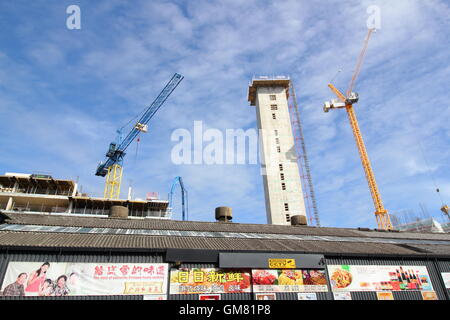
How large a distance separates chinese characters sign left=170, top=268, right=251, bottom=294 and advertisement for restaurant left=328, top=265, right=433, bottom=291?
7.22 meters

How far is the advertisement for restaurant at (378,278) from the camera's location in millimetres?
21156

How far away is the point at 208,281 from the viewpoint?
19016mm

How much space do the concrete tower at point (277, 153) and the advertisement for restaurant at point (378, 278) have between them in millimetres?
44799

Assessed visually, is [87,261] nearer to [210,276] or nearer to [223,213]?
[210,276]

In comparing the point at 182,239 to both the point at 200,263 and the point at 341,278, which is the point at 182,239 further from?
the point at 341,278

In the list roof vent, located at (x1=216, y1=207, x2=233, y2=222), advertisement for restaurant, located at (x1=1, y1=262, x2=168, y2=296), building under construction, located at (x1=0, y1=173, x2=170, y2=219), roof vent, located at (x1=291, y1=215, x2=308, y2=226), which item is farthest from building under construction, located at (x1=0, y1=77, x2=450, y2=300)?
building under construction, located at (x1=0, y1=173, x2=170, y2=219)

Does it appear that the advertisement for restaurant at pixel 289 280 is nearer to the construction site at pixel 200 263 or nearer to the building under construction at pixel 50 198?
the construction site at pixel 200 263

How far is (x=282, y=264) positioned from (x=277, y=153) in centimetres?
5776

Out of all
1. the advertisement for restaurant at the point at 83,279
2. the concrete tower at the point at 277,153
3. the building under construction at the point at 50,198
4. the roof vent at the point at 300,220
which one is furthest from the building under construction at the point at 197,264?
the building under construction at the point at 50,198

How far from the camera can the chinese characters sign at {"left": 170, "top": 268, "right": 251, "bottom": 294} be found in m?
18.5

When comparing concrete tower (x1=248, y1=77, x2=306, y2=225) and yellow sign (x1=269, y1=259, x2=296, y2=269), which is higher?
concrete tower (x1=248, y1=77, x2=306, y2=225)

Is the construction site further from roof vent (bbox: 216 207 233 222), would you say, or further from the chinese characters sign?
roof vent (bbox: 216 207 233 222)
